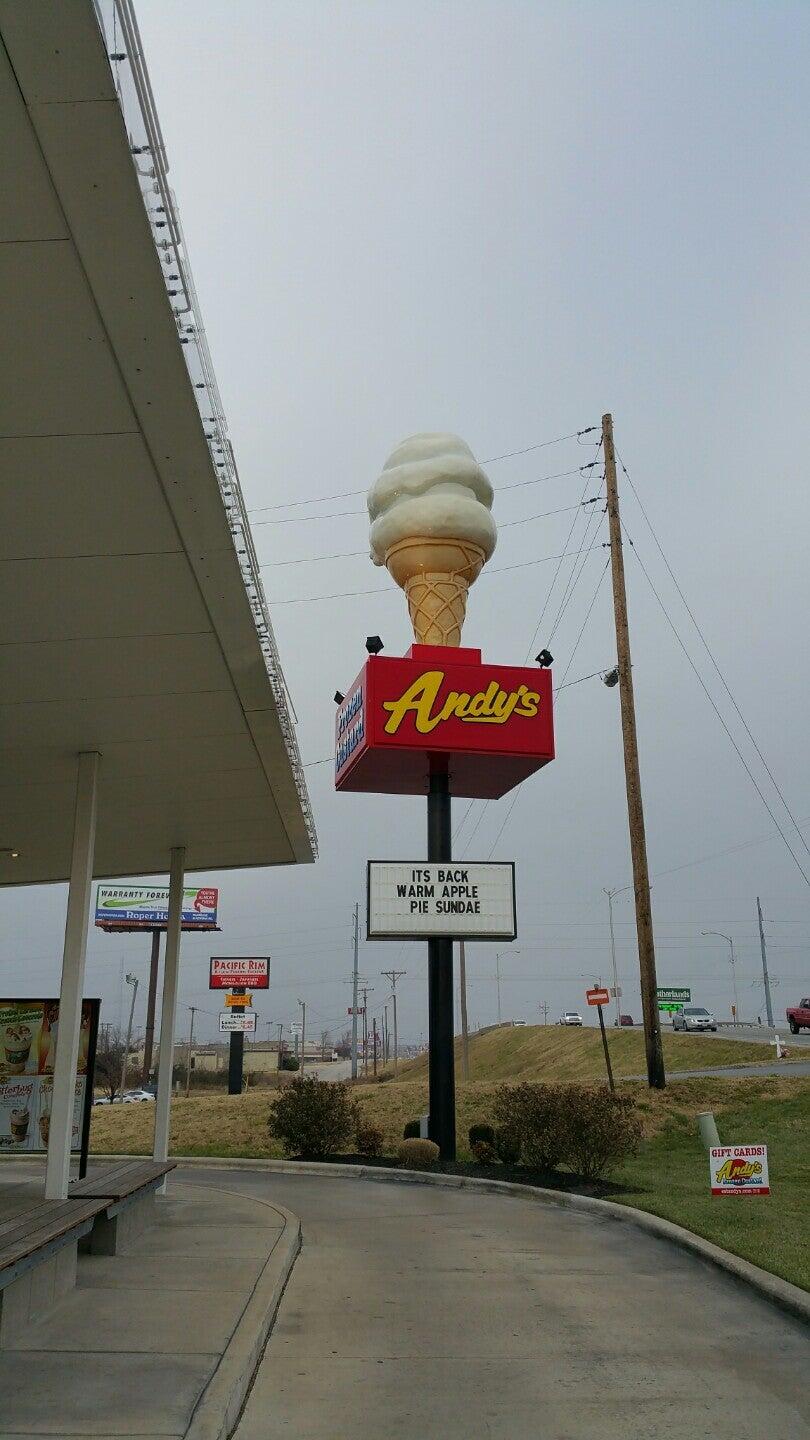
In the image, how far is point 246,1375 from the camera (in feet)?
20.0

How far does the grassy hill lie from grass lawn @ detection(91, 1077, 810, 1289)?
8749 mm

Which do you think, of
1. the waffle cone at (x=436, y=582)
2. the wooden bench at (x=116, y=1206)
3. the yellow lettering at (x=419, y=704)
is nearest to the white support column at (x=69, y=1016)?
the wooden bench at (x=116, y=1206)

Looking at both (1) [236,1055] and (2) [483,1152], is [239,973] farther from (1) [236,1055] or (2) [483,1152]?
(2) [483,1152]

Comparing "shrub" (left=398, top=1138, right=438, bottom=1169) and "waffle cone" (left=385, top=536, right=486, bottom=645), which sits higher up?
"waffle cone" (left=385, top=536, right=486, bottom=645)

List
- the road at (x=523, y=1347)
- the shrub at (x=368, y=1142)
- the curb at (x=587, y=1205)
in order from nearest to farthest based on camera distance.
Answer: the road at (x=523, y=1347) < the curb at (x=587, y=1205) < the shrub at (x=368, y=1142)

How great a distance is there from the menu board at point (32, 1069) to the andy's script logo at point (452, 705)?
9.21 m

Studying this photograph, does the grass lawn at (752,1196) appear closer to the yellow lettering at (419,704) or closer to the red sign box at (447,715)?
the red sign box at (447,715)

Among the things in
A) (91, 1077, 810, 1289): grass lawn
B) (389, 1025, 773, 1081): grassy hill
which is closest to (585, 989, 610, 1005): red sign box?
(91, 1077, 810, 1289): grass lawn

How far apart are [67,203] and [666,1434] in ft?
21.1

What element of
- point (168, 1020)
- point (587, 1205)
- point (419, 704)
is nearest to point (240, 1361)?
point (587, 1205)

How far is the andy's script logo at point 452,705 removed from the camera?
20.3 meters

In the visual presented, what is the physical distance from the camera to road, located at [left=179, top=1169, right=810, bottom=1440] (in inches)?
222

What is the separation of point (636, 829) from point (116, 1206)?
16601 millimetres

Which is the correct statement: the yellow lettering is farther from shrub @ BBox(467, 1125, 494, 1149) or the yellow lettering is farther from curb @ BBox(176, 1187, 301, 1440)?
curb @ BBox(176, 1187, 301, 1440)
